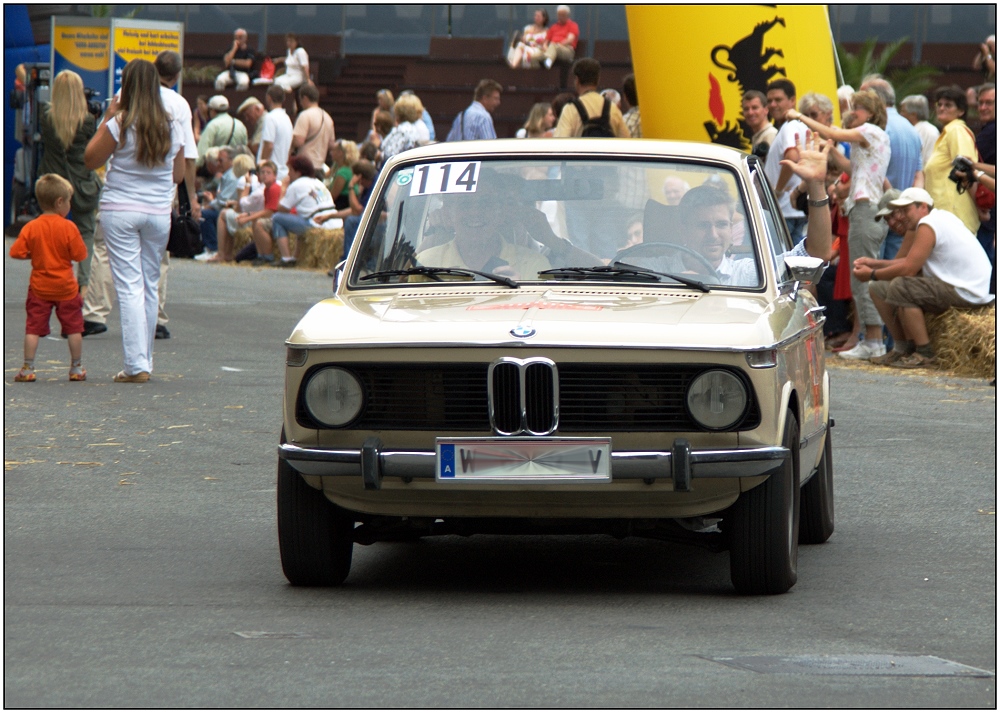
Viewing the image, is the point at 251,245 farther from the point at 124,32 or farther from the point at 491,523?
the point at 491,523

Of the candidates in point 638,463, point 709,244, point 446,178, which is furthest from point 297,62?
point 638,463

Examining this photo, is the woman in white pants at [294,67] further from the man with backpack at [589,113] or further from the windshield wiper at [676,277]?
the windshield wiper at [676,277]

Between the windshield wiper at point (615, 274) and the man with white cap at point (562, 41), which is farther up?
the man with white cap at point (562, 41)

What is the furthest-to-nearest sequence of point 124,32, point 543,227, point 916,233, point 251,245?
point 124,32, point 251,245, point 916,233, point 543,227

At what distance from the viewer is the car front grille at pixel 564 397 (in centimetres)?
596

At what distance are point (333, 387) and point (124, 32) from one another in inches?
955

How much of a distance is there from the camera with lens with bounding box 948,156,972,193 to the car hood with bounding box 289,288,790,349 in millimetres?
8403

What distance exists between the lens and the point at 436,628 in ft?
18.5

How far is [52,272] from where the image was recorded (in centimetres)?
1259

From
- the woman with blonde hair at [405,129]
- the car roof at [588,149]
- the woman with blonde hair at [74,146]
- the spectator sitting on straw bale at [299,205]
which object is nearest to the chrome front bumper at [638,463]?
the car roof at [588,149]

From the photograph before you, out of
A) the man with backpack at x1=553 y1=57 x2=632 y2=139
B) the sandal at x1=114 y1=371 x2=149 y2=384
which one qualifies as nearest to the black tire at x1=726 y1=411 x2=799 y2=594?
the sandal at x1=114 y1=371 x2=149 y2=384

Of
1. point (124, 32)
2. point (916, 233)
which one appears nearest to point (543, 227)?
point (916, 233)

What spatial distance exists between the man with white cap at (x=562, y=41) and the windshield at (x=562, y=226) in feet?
79.3

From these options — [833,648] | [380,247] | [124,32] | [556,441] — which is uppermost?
[124,32]
